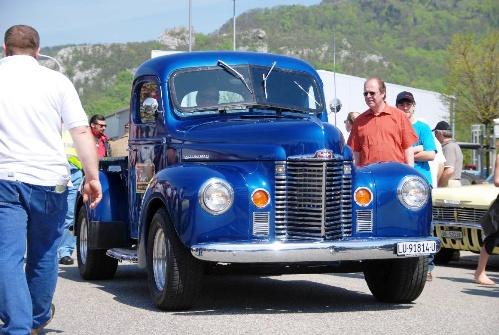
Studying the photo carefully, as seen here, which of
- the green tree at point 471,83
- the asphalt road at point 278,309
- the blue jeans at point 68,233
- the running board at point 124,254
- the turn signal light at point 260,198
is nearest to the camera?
the asphalt road at point 278,309

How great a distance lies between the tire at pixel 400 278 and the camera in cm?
911

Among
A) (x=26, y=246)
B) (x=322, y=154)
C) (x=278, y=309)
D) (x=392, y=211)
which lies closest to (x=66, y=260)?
(x=278, y=309)

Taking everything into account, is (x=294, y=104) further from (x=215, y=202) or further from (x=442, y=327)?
(x=442, y=327)

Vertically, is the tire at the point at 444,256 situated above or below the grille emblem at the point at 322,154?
below

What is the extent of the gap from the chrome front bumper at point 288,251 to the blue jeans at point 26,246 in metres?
1.67

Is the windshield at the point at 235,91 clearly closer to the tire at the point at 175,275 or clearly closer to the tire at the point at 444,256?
the tire at the point at 175,275

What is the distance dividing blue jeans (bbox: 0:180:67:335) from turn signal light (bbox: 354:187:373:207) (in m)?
2.91

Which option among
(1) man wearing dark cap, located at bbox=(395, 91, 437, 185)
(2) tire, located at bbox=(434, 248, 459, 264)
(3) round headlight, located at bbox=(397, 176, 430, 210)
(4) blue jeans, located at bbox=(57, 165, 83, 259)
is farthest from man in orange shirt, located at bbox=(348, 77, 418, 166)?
(4) blue jeans, located at bbox=(57, 165, 83, 259)

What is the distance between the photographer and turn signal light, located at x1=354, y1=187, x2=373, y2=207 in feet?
28.9

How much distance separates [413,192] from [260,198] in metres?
1.36

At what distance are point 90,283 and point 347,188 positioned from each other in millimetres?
3498

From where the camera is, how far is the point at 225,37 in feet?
586

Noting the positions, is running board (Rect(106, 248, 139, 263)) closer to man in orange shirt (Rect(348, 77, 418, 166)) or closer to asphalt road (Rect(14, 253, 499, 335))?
asphalt road (Rect(14, 253, 499, 335))

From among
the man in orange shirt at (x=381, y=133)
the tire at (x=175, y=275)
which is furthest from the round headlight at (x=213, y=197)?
the man in orange shirt at (x=381, y=133)
